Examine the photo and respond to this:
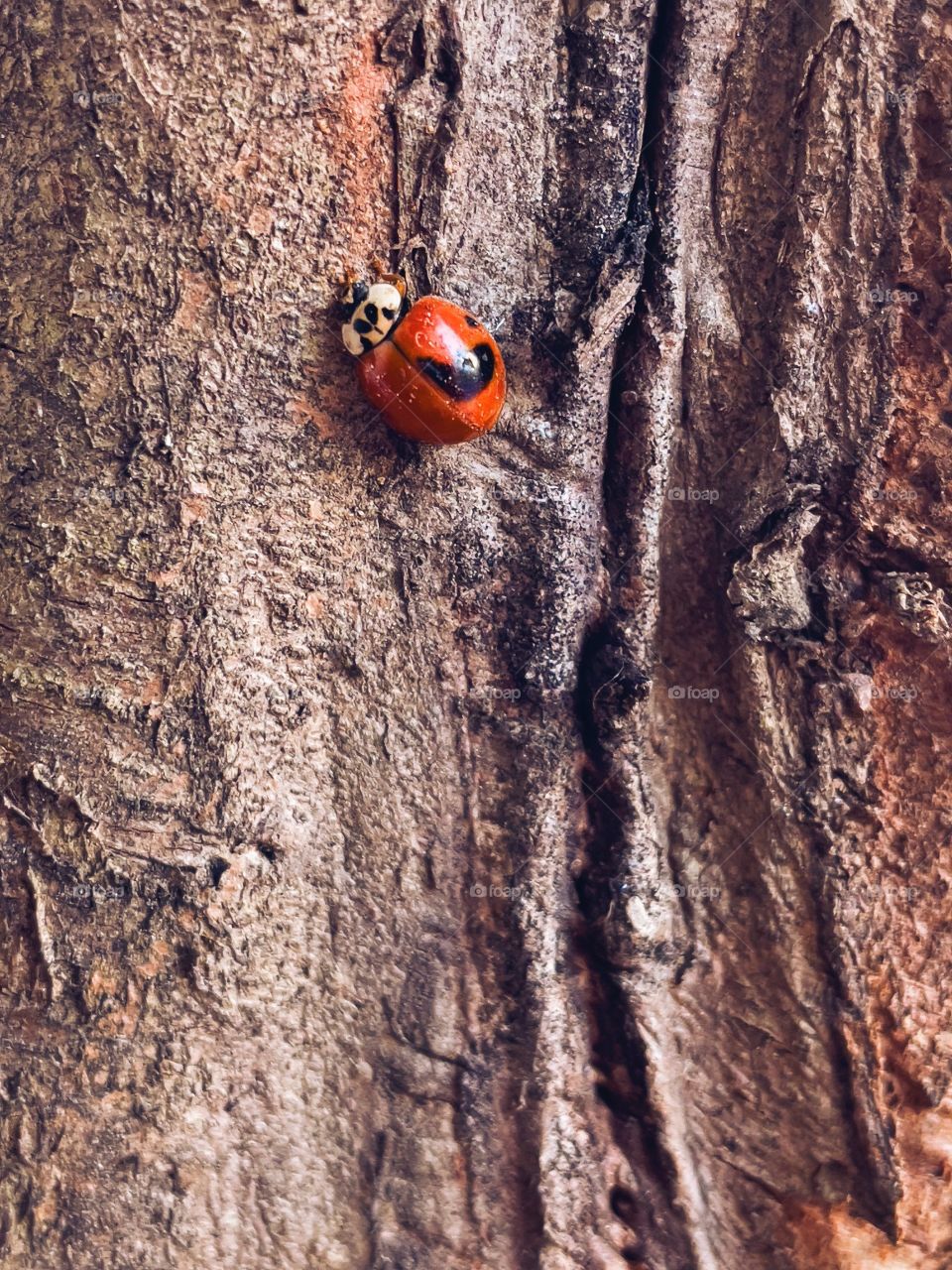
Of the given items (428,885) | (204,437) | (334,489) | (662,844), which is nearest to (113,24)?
(204,437)

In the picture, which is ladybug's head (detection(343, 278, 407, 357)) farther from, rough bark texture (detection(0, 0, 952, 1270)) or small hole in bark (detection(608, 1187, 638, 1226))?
small hole in bark (detection(608, 1187, 638, 1226))

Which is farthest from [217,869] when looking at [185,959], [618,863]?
[618,863]

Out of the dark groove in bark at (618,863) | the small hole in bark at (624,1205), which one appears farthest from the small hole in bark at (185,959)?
the small hole in bark at (624,1205)

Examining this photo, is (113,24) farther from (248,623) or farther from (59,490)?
(248,623)

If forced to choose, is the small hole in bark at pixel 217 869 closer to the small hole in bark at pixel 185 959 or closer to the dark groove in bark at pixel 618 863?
the small hole in bark at pixel 185 959

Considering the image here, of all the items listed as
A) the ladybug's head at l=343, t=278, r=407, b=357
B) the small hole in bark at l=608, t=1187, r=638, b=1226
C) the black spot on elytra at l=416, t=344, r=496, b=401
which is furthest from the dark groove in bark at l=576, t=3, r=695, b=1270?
Answer: the ladybug's head at l=343, t=278, r=407, b=357

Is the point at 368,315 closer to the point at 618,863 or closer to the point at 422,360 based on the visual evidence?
the point at 422,360
